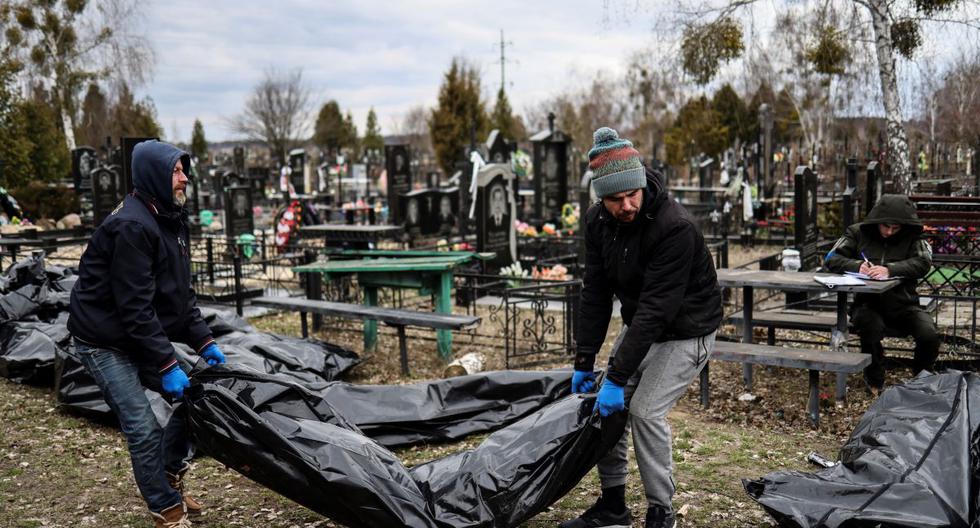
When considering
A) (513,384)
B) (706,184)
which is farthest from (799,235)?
(706,184)

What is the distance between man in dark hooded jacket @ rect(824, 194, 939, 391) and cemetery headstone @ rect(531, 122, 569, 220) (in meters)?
13.1

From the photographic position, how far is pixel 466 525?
11.6 feet

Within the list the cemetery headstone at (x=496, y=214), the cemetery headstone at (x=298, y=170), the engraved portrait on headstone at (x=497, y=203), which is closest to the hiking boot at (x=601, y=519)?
the cemetery headstone at (x=496, y=214)

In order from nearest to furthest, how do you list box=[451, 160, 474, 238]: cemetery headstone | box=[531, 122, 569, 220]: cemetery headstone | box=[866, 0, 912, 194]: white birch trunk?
box=[866, 0, 912, 194]: white birch trunk, box=[451, 160, 474, 238]: cemetery headstone, box=[531, 122, 569, 220]: cemetery headstone

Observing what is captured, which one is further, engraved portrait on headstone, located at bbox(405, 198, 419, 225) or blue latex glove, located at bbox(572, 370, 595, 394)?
engraved portrait on headstone, located at bbox(405, 198, 419, 225)

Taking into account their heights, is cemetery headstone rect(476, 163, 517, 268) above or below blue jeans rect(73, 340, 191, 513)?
above

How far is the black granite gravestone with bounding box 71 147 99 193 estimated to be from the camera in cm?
2416

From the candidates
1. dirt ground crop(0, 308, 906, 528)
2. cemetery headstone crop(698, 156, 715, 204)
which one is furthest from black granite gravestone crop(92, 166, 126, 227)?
cemetery headstone crop(698, 156, 715, 204)

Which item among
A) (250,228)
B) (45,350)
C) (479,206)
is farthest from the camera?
(250,228)

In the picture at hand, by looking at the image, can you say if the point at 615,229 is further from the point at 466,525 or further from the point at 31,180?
the point at 31,180

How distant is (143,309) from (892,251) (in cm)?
533

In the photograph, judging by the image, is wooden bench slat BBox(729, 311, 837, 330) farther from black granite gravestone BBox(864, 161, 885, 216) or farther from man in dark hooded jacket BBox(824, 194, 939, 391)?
black granite gravestone BBox(864, 161, 885, 216)

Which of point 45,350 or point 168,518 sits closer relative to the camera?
point 168,518

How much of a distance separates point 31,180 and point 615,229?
26.0m
